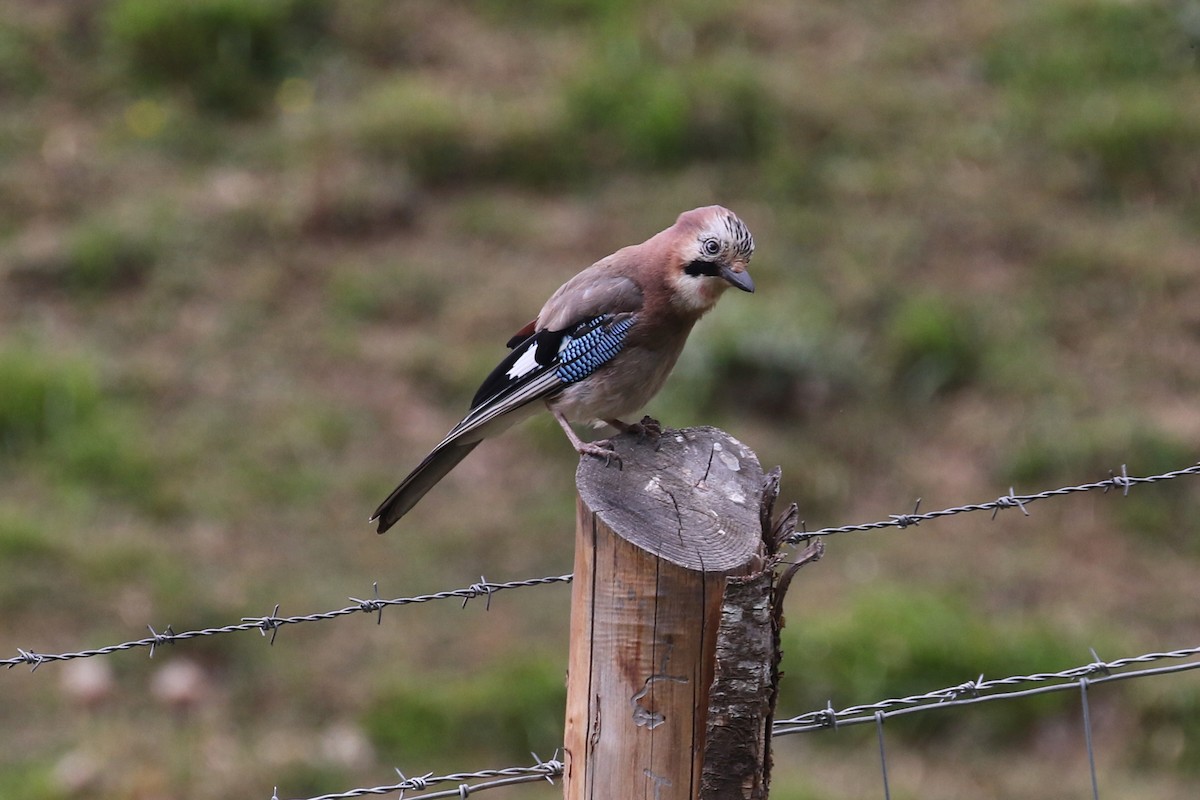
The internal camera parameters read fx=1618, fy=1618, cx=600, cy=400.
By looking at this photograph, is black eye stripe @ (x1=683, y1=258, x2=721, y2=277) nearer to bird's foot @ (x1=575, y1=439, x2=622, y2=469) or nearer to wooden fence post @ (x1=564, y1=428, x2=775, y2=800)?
bird's foot @ (x1=575, y1=439, x2=622, y2=469)

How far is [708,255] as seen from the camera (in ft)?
16.4

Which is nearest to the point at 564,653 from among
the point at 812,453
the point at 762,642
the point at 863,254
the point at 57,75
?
the point at 812,453

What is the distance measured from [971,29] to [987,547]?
4.09 metres

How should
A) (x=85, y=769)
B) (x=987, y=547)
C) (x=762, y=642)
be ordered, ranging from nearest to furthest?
(x=762, y=642) < (x=85, y=769) < (x=987, y=547)

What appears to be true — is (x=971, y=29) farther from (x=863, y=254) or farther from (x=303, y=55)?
(x=303, y=55)

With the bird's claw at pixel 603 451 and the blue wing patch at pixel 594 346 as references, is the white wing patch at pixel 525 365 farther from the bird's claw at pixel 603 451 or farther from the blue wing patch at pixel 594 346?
the bird's claw at pixel 603 451

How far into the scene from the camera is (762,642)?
127 inches

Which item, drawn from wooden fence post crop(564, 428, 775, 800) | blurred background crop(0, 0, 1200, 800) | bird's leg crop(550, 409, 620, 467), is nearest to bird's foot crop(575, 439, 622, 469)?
bird's leg crop(550, 409, 620, 467)

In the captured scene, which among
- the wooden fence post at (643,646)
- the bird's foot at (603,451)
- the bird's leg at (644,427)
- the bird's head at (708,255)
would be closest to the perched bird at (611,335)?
the bird's head at (708,255)

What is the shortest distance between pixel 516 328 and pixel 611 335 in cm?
361

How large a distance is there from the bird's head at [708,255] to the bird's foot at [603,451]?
27.6 inches

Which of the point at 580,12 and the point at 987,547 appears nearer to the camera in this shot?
the point at 987,547

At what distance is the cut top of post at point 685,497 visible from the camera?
3334mm

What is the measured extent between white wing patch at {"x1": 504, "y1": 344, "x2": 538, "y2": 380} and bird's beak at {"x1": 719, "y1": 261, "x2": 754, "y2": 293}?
0.65m
